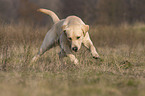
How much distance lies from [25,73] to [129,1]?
1025 inches

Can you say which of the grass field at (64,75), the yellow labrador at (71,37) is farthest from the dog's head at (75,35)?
the grass field at (64,75)

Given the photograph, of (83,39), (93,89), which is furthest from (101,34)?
(93,89)

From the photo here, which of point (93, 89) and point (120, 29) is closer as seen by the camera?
point (93, 89)

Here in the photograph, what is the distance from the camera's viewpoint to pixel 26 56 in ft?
17.2

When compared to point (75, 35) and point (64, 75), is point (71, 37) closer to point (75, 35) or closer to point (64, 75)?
point (75, 35)

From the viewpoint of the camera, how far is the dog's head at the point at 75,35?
15.4ft

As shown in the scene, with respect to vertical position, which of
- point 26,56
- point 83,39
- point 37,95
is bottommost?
point 37,95

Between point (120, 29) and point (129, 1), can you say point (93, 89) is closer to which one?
point (120, 29)

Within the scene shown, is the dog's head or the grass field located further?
the dog's head

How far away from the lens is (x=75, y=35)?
15.5 ft

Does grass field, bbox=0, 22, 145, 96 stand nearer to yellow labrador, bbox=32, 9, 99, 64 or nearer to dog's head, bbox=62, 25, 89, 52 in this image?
yellow labrador, bbox=32, 9, 99, 64

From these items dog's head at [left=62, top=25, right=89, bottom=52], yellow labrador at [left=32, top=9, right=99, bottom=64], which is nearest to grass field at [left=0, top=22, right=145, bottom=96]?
yellow labrador at [left=32, top=9, right=99, bottom=64]

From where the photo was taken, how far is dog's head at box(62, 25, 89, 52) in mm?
4684

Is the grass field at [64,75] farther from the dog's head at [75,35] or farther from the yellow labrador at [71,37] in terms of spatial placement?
the dog's head at [75,35]
